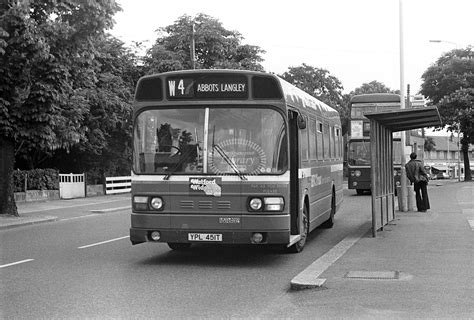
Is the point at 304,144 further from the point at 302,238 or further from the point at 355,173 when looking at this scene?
the point at 355,173

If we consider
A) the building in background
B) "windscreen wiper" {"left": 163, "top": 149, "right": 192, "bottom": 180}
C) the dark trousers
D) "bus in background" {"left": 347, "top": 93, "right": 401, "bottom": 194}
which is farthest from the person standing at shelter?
the building in background

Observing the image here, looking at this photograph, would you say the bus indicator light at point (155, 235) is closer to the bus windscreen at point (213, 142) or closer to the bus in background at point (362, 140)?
the bus windscreen at point (213, 142)

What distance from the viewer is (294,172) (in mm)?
10219

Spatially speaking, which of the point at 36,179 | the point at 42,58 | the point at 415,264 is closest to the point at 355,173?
the point at 36,179

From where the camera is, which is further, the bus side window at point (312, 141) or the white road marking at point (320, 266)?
the bus side window at point (312, 141)

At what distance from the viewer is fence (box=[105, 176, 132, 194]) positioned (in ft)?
106

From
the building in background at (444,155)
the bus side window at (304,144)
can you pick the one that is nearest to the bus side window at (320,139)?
the bus side window at (304,144)

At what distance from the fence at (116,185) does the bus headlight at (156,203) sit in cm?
2323

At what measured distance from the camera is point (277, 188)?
364 inches

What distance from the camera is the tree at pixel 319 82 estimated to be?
57156mm

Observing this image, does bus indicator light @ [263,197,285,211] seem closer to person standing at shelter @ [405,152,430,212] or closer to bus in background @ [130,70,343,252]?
bus in background @ [130,70,343,252]

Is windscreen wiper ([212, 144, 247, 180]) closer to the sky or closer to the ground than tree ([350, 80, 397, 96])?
closer to the ground

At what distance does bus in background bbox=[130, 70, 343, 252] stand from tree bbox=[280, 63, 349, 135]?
47.8 m

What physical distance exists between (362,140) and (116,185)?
1321 centimetres
